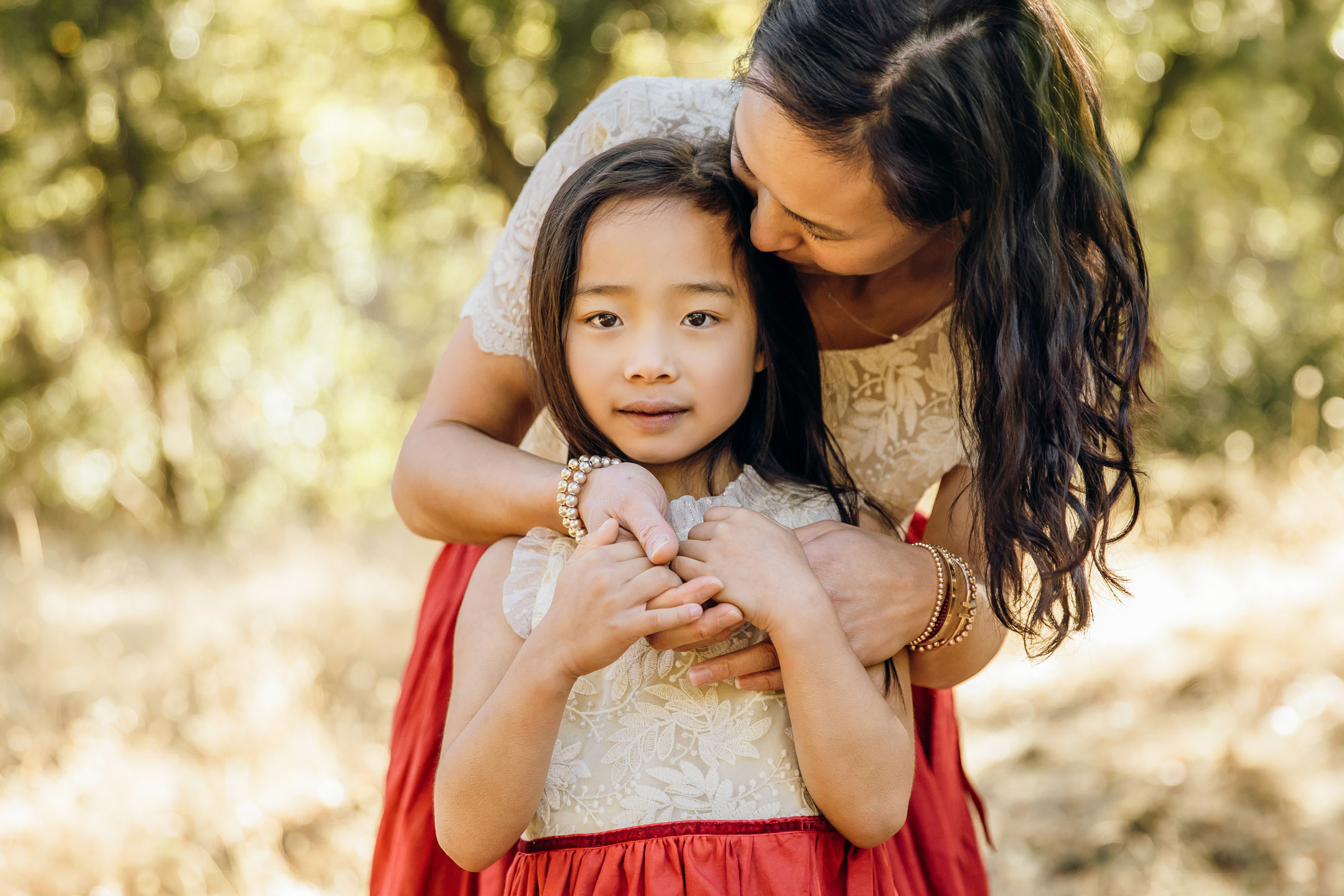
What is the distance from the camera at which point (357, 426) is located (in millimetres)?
10359

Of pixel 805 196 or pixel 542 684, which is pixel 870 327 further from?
pixel 542 684

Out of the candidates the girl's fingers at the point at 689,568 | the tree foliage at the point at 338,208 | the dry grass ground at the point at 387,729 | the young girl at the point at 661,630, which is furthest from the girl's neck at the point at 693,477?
the tree foliage at the point at 338,208

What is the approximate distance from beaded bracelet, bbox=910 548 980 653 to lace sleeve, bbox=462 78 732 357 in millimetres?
824

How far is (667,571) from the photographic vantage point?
138cm

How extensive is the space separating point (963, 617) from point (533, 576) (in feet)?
2.24

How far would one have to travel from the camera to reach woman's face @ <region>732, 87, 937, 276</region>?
4.91 ft

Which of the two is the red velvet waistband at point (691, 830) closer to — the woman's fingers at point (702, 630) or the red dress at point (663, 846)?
the red dress at point (663, 846)

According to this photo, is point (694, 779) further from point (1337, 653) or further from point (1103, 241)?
point (1337, 653)

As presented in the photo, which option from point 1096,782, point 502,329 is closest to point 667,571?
point 502,329

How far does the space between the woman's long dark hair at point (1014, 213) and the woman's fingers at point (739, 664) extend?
0.39m

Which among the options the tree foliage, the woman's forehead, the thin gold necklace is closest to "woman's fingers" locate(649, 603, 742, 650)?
the woman's forehead

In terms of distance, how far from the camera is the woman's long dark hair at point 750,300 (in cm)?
159

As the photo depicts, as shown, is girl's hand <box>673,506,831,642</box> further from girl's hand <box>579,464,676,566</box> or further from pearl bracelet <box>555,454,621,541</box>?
pearl bracelet <box>555,454,621,541</box>

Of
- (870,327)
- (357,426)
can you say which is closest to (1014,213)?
(870,327)
